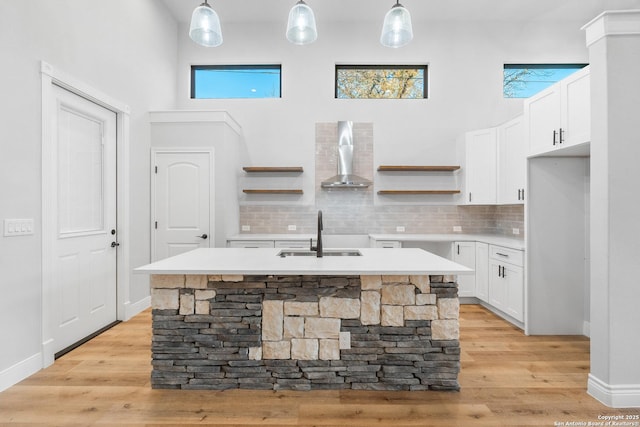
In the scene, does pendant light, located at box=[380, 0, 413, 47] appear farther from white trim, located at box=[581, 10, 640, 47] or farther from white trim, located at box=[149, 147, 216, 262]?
white trim, located at box=[149, 147, 216, 262]

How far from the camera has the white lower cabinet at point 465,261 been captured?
14.6ft

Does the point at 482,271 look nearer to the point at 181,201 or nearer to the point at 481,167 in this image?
the point at 481,167

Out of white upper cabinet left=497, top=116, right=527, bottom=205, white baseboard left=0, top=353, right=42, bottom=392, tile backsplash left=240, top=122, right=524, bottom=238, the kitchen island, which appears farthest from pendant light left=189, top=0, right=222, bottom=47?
white upper cabinet left=497, top=116, right=527, bottom=205

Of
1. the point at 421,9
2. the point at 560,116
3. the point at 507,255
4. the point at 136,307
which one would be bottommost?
the point at 136,307

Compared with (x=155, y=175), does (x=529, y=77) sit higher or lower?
higher

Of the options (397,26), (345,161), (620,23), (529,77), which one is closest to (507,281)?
(345,161)

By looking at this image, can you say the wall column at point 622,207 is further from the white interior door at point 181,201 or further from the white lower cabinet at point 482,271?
the white interior door at point 181,201

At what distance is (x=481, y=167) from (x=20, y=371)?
5026mm

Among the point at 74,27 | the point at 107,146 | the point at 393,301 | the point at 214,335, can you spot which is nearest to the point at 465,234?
the point at 393,301

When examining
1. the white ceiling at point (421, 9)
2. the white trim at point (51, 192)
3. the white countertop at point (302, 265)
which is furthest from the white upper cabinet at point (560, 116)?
the white trim at point (51, 192)

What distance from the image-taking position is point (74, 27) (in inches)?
120

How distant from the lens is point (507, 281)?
3801mm

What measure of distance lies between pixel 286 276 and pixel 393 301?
73 cm

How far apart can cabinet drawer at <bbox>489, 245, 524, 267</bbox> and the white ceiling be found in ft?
10.5
